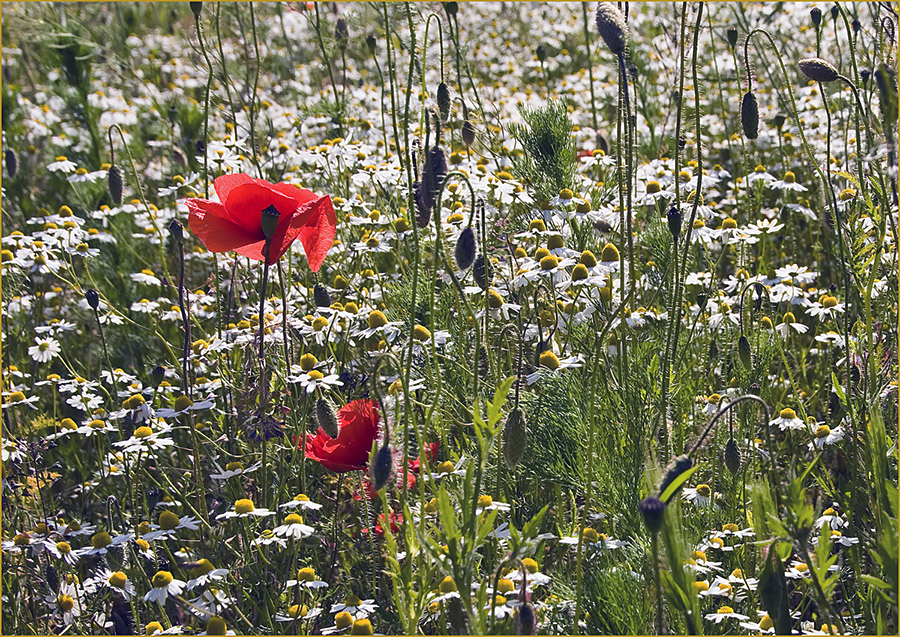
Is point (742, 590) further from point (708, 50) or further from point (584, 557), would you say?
point (708, 50)

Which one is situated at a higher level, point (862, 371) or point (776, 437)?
point (862, 371)

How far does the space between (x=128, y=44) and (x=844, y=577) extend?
542cm

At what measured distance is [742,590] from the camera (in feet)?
5.76

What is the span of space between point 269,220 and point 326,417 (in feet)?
1.21

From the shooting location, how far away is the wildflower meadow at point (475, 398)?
1.53 meters

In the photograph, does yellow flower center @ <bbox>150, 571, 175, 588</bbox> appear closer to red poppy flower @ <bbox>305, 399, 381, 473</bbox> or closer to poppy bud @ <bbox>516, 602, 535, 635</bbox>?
red poppy flower @ <bbox>305, 399, 381, 473</bbox>

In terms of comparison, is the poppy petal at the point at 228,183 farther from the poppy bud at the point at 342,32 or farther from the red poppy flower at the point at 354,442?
the poppy bud at the point at 342,32

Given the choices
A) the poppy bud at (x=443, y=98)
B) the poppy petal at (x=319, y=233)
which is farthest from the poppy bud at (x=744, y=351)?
the poppy petal at (x=319, y=233)

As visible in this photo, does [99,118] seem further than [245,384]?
Yes

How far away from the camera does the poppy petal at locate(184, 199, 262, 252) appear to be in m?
1.77

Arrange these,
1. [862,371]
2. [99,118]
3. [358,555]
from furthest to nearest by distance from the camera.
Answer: [99,118], [358,555], [862,371]

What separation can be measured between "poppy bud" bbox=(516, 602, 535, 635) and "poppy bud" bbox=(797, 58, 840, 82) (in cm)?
109

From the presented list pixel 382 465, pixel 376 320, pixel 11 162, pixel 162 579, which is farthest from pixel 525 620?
pixel 11 162

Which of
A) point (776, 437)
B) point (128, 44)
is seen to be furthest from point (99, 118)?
point (776, 437)
